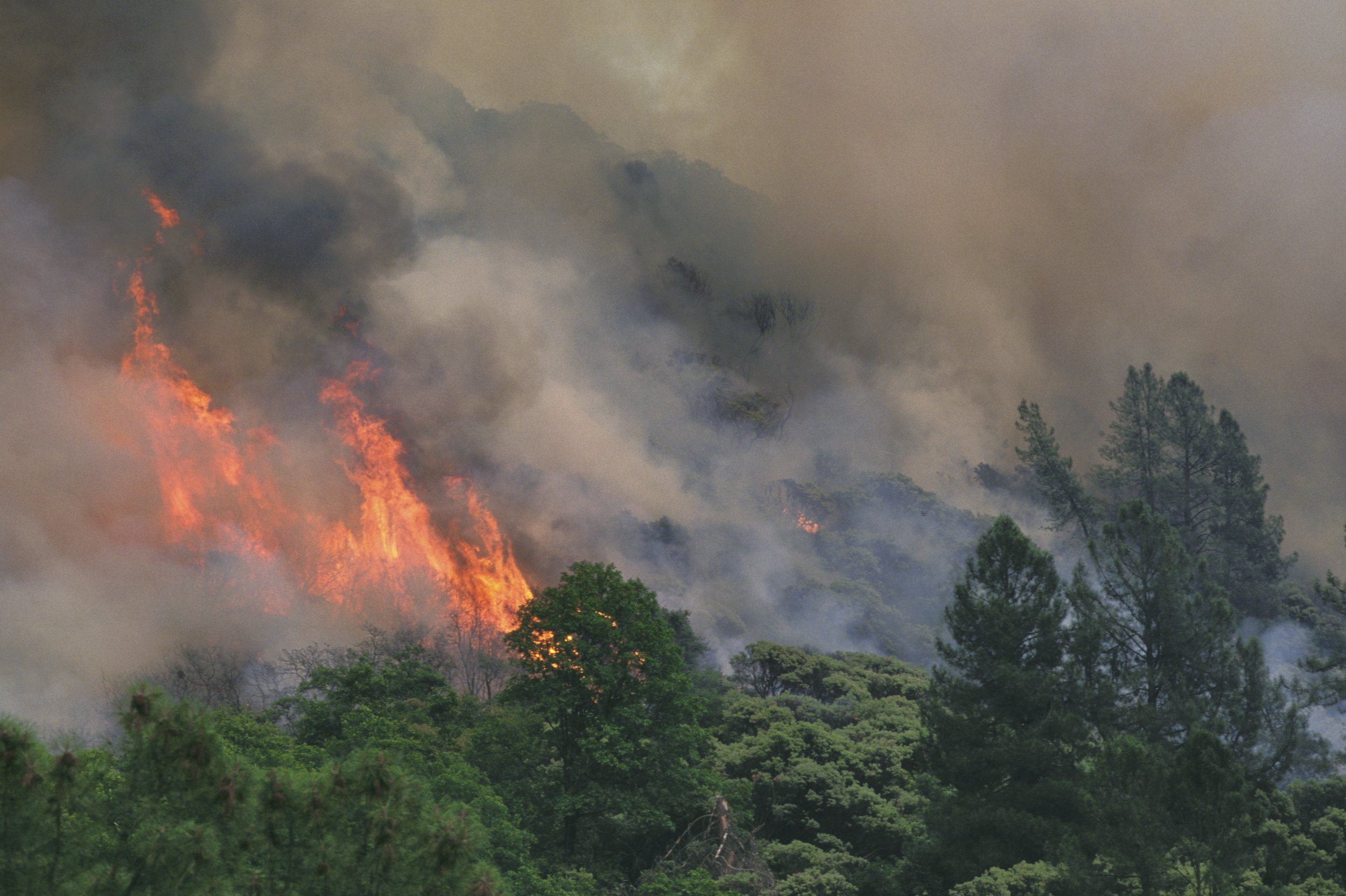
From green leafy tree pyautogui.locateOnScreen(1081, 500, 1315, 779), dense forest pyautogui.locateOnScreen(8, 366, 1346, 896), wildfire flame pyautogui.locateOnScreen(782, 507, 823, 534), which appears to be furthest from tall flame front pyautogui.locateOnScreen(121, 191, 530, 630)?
green leafy tree pyautogui.locateOnScreen(1081, 500, 1315, 779)

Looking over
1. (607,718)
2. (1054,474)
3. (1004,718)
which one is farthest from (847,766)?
→ (1054,474)

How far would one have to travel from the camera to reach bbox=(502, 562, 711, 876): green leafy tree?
39875mm

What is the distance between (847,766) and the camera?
167 ft

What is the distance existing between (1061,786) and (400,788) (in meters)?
30.5

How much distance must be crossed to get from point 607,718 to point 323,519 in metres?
74.0

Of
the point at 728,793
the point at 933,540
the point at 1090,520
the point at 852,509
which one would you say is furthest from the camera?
the point at 852,509

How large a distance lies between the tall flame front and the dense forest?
143 feet

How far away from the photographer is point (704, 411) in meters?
159

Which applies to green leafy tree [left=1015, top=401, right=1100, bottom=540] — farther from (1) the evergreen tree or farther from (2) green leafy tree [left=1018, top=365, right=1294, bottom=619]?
(1) the evergreen tree

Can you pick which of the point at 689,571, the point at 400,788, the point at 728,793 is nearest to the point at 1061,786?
the point at 728,793

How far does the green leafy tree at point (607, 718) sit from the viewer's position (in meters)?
39.9

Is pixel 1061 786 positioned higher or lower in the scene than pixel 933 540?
lower

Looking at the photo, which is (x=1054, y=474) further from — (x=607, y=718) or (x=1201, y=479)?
(x=607, y=718)

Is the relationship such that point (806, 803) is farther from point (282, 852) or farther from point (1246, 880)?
point (282, 852)
